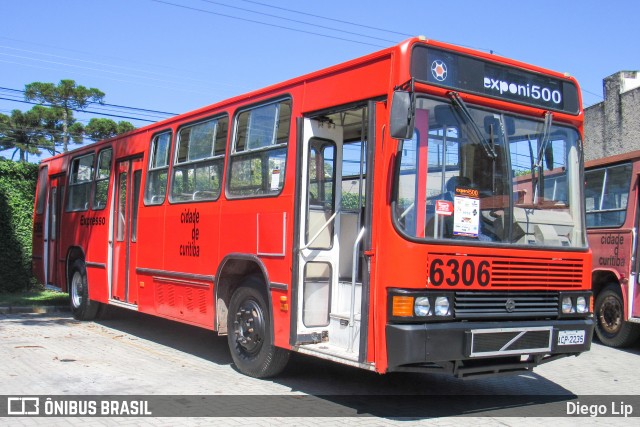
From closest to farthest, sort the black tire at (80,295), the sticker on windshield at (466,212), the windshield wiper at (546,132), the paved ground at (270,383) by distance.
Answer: the sticker on windshield at (466,212)
the paved ground at (270,383)
the windshield wiper at (546,132)
the black tire at (80,295)

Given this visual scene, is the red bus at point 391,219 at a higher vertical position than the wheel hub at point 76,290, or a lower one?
higher

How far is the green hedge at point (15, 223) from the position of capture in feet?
50.1

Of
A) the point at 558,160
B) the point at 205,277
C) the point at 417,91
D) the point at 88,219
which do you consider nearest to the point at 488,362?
the point at 558,160

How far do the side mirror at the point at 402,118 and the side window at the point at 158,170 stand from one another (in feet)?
15.8

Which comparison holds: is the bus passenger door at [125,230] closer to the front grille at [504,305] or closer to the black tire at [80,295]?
the black tire at [80,295]

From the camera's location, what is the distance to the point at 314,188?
6973mm

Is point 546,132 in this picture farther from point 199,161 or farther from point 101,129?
point 101,129

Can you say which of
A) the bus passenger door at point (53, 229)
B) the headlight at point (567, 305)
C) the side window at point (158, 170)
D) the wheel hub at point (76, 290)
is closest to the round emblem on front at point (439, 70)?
the headlight at point (567, 305)

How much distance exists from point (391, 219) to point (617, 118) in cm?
1700

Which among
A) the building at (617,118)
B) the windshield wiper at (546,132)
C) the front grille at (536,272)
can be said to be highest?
the building at (617,118)

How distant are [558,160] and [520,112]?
662mm

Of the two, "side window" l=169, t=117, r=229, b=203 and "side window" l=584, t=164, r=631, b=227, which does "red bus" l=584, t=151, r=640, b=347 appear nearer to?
"side window" l=584, t=164, r=631, b=227

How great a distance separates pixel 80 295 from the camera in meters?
12.2

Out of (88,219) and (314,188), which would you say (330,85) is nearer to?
(314,188)
